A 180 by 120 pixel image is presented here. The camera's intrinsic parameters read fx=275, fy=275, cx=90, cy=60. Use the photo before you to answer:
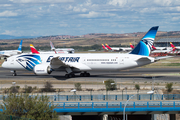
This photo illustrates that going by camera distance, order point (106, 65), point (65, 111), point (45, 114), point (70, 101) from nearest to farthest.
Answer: point (45, 114), point (65, 111), point (70, 101), point (106, 65)

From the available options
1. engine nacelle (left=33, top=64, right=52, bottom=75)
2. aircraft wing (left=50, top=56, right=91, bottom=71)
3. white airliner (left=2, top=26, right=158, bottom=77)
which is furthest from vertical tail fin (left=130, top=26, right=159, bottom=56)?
engine nacelle (left=33, top=64, right=52, bottom=75)

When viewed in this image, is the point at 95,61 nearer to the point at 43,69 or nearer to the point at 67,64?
the point at 67,64

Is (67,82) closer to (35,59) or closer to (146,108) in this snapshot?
(35,59)

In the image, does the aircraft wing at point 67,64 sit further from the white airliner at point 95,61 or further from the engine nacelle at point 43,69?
the engine nacelle at point 43,69

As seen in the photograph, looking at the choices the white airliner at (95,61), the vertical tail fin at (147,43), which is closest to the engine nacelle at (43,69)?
the white airliner at (95,61)

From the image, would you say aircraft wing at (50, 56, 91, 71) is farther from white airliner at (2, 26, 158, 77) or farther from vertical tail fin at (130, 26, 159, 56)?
vertical tail fin at (130, 26, 159, 56)

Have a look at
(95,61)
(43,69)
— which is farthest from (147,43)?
(43,69)

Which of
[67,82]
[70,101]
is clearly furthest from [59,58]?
[70,101]

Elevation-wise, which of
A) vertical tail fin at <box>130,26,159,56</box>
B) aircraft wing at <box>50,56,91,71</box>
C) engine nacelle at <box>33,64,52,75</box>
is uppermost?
vertical tail fin at <box>130,26,159,56</box>

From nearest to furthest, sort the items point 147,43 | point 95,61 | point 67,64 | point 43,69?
1. point 43,69
2. point 147,43
3. point 67,64
4. point 95,61

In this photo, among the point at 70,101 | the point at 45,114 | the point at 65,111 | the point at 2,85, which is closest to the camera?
the point at 45,114

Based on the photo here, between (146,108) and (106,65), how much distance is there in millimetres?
20388

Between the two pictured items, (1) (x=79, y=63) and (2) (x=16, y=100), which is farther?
(1) (x=79, y=63)

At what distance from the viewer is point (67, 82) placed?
46.5m
